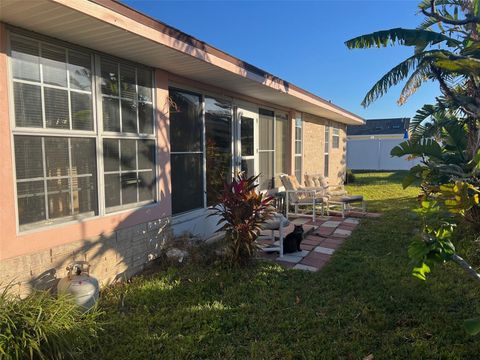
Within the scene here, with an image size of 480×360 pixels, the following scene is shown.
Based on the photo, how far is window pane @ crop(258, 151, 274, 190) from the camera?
919 cm

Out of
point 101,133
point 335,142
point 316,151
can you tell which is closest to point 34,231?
point 101,133

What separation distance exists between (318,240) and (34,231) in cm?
496

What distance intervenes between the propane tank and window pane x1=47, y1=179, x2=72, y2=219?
0.63m

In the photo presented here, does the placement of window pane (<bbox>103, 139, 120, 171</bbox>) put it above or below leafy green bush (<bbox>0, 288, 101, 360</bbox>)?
above

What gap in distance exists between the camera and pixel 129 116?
4.71m

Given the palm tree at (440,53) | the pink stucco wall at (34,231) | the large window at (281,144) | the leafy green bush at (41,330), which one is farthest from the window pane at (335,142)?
the leafy green bush at (41,330)

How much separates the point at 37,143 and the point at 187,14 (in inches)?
262

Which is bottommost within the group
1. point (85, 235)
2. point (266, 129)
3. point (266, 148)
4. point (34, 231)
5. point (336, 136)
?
point (85, 235)

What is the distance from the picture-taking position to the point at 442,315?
11.6 feet

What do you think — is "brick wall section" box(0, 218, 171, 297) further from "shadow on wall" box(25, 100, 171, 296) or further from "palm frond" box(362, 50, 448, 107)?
"palm frond" box(362, 50, 448, 107)

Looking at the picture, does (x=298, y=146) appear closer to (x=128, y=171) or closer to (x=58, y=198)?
(x=128, y=171)

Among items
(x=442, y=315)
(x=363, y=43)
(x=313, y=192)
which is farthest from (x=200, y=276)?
(x=363, y=43)

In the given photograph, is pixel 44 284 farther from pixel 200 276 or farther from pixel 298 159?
pixel 298 159

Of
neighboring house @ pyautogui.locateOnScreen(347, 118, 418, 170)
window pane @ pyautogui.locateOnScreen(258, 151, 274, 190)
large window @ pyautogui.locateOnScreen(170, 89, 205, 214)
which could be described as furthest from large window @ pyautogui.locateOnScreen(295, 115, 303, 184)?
neighboring house @ pyautogui.locateOnScreen(347, 118, 418, 170)
